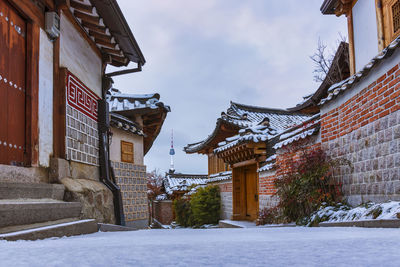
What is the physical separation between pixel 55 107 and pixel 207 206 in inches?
451

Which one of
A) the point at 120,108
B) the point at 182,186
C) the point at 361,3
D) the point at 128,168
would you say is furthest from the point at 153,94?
the point at 182,186

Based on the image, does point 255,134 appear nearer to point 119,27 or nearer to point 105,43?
point 105,43

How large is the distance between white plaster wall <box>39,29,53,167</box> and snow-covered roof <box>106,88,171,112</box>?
635 centimetres

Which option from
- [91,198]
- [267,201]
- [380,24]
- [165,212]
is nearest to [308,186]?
[91,198]

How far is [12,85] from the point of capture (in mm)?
4215

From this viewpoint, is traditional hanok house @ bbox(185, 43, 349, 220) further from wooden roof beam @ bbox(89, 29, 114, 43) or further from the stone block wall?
wooden roof beam @ bbox(89, 29, 114, 43)

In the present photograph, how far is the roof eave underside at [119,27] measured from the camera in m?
5.48

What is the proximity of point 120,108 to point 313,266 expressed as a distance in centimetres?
1075

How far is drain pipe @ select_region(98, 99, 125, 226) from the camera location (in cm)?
677

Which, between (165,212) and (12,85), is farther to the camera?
(165,212)

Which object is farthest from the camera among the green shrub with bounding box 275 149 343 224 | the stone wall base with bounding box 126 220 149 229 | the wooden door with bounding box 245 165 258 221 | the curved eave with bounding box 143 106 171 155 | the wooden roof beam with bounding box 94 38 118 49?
the wooden door with bounding box 245 165 258 221

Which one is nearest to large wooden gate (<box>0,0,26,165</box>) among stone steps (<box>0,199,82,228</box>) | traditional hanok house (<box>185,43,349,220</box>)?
stone steps (<box>0,199,82,228</box>)

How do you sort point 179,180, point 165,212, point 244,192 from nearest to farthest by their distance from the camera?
point 244,192
point 165,212
point 179,180

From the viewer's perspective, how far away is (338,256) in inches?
67.0
